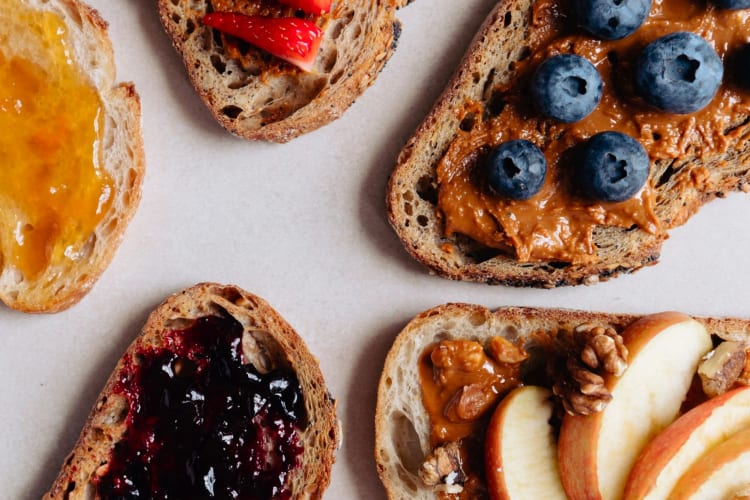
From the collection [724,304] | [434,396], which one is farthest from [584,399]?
[724,304]

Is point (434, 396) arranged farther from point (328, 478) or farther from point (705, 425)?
point (705, 425)

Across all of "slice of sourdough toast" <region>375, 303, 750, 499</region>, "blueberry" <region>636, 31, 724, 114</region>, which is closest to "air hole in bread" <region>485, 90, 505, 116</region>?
"blueberry" <region>636, 31, 724, 114</region>

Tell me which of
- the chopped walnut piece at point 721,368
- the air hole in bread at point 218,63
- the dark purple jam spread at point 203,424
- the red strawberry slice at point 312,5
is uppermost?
the red strawberry slice at point 312,5

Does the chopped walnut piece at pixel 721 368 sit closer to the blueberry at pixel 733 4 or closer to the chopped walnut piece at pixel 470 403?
the chopped walnut piece at pixel 470 403

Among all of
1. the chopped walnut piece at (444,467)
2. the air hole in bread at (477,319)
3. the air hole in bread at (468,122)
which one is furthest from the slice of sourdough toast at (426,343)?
the air hole in bread at (468,122)

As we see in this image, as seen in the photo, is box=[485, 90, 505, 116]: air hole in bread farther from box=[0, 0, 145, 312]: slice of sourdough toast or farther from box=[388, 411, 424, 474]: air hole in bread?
box=[0, 0, 145, 312]: slice of sourdough toast
